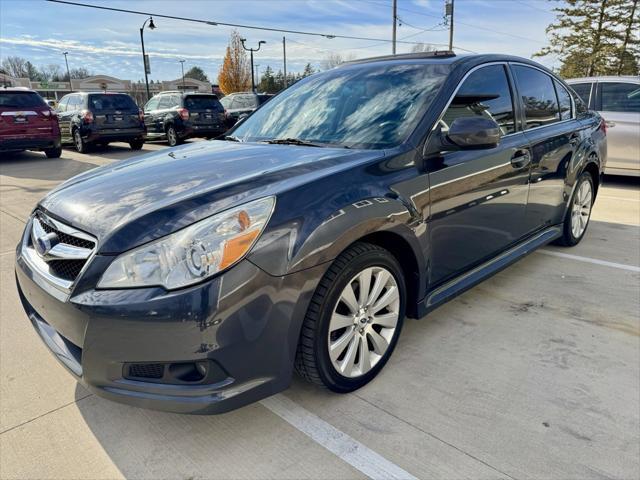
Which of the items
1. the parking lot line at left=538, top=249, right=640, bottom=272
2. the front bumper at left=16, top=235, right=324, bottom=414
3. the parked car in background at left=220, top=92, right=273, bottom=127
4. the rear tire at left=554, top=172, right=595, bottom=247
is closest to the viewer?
the front bumper at left=16, top=235, right=324, bottom=414

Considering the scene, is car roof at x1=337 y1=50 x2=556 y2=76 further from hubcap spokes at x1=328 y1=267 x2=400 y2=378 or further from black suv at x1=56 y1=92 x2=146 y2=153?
black suv at x1=56 y1=92 x2=146 y2=153

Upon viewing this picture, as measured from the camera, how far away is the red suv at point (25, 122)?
10.6m

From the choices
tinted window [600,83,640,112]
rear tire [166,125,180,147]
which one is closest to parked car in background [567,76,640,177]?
tinted window [600,83,640,112]

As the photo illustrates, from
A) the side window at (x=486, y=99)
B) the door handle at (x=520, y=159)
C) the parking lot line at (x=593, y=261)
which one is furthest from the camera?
the parking lot line at (x=593, y=261)

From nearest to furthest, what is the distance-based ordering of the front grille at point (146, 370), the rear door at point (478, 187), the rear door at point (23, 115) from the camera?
the front grille at point (146, 370) → the rear door at point (478, 187) → the rear door at point (23, 115)

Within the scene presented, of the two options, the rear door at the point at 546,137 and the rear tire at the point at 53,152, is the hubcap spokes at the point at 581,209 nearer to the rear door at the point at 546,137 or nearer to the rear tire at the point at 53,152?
the rear door at the point at 546,137

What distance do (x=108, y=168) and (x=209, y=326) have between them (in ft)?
5.16

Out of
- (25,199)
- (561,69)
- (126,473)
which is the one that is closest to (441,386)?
(126,473)

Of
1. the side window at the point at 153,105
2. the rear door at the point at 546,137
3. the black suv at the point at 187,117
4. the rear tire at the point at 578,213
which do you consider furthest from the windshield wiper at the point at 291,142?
the side window at the point at 153,105

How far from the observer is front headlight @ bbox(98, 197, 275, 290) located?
1.75 m

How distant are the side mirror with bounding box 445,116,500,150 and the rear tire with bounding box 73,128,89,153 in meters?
12.4

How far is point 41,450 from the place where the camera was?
79.7 inches

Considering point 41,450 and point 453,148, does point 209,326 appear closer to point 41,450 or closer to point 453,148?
point 41,450

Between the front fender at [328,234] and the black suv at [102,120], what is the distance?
12.0 meters
